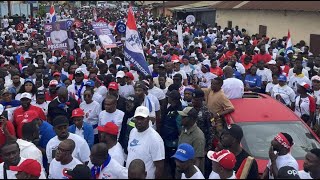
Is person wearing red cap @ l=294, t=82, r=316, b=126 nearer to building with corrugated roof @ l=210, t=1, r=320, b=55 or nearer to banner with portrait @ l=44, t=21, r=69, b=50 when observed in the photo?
banner with portrait @ l=44, t=21, r=69, b=50

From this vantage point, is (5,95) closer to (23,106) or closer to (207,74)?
(23,106)

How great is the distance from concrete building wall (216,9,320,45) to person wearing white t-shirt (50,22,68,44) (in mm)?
12710

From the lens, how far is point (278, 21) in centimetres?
2594

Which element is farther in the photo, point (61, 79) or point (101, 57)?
point (101, 57)

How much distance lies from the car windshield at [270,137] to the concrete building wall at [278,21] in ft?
52.5

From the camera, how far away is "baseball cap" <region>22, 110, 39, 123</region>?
668 cm

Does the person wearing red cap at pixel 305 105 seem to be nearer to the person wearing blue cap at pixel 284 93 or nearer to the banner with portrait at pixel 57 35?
the person wearing blue cap at pixel 284 93

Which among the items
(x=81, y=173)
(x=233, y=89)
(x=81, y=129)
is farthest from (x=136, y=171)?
(x=233, y=89)

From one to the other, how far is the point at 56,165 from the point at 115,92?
3281 millimetres

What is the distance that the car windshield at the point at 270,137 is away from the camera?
6461 millimetres

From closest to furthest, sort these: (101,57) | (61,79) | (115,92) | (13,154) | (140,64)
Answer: (13,154), (115,92), (140,64), (61,79), (101,57)

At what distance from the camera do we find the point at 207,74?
473 inches

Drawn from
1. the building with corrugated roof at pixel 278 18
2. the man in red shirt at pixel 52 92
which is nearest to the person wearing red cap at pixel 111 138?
the man in red shirt at pixel 52 92

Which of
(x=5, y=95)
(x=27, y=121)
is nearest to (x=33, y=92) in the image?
(x=5, y=95)
